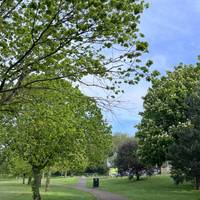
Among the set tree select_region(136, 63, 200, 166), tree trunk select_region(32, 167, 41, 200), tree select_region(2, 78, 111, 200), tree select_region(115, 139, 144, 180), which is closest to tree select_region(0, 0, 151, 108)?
tree select_region(2, 78, 111, 200)

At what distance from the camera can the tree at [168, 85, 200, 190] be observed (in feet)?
95.8

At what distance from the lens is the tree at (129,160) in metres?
56.4

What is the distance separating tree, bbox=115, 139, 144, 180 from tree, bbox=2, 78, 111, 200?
17.2 metres

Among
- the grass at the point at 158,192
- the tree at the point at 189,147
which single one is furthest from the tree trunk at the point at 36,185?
the tree at the point at 189,147

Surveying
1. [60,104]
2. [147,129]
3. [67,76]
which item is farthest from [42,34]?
[147,129]

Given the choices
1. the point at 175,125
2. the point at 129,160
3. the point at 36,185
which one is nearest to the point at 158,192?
the point at 175,125

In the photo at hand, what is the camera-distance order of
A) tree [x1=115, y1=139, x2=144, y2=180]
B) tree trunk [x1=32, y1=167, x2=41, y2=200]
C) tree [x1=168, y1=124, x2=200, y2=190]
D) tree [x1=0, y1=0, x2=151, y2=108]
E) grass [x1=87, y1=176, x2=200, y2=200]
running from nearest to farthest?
tree [x1=0, y1=0, x2=151, y2=108] → tree trunk [x1=32, y1=167, x2=41, y2=200] → tree [x1=168, y1=124, x2=200, y2=190] → grass [x1=87, y1=176, x2=200, y2=200] → tree [x1=115, y1=139, x2=144, y2=180]

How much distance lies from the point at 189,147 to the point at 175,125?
7.32 metres

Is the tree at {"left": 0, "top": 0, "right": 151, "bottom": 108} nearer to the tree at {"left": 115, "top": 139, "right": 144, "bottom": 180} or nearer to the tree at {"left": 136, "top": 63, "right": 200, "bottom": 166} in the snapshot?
the tree at {"left": 136, "top": 63, "right": 200, "bottom": 166}

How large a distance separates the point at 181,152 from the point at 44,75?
1971 cm

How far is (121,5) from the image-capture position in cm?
980

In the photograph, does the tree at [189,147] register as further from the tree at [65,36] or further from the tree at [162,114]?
the tree at [65,36]

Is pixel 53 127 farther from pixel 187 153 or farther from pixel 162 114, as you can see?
pixel 162 114

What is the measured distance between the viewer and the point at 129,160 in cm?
5669
